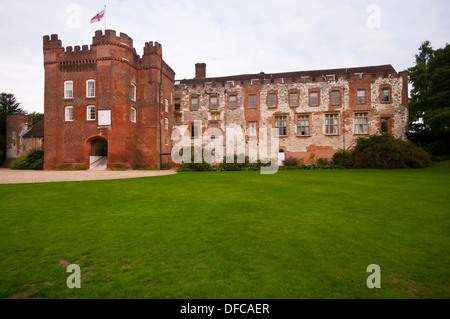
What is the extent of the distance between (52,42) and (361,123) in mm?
37295

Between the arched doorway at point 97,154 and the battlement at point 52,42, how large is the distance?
1129cm

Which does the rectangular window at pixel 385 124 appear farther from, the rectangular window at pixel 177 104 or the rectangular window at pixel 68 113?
the rectangular window at pixel 68 113

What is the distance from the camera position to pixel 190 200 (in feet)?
27.2

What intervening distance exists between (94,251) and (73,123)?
27116mm

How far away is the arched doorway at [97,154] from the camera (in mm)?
26234

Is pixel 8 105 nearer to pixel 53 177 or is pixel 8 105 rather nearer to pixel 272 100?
pixel 53 177

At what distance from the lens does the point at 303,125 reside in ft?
99.6

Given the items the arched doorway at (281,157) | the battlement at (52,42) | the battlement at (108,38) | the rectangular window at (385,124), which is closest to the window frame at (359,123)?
the rectangular window at (385,124)

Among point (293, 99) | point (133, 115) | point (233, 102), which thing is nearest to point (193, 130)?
point (233, 102)

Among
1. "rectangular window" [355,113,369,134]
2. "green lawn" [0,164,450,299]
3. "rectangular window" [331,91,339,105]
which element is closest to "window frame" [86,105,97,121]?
"green lawn" [0,164,450,299]

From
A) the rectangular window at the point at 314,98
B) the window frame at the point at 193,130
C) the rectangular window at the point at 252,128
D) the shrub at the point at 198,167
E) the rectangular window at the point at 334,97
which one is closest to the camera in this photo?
the shrub at the point at 198,167
